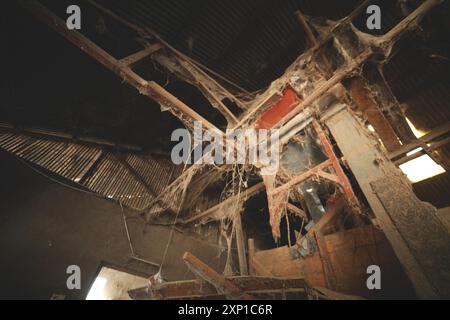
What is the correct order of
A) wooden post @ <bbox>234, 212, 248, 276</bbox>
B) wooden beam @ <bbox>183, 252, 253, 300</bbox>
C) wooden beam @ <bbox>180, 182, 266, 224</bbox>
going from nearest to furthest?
1. wooden beam @ <bbox>183, 252, 253, 300</bbox>
2. wooden post @ <bbox>234, 212, 248, 276</bbox>
3. wooden beam @ <bbox>180, 182, 266, 224</bbox>

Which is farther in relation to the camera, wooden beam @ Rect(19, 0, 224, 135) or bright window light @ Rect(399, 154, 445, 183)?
bright window light @ Rect(399, 154, 445, 183)

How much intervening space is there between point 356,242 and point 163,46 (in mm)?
5936

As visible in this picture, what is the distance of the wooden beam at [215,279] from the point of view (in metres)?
3.34

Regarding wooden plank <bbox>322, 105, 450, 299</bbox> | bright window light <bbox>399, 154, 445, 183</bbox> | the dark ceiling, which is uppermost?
the dark ceiling

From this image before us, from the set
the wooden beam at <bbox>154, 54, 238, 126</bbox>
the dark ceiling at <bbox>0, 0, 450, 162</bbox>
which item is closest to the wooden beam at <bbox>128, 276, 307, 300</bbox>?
the wooden beam at <bbox>154, 54, 238, 126</bbox>

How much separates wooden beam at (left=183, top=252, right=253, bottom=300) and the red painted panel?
3291 millimetres

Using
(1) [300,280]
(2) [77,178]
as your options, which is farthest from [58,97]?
(1) [300,280]

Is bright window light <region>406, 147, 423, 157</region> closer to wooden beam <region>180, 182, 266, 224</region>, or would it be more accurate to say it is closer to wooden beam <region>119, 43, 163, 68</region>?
wooden beam <region>180, 182, 266, 224</region>

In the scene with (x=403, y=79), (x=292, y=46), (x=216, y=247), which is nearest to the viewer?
(x=292, y=46)

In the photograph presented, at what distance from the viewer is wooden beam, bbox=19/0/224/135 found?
307 cm

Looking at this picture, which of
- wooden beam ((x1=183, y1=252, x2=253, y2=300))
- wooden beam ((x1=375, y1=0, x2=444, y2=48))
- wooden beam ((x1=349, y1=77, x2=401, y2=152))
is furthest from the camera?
wooden beam ((x1=349, y1=77, x2=401, y2=152))

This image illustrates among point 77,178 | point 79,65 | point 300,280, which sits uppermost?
point 79,65

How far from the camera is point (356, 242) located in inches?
177
